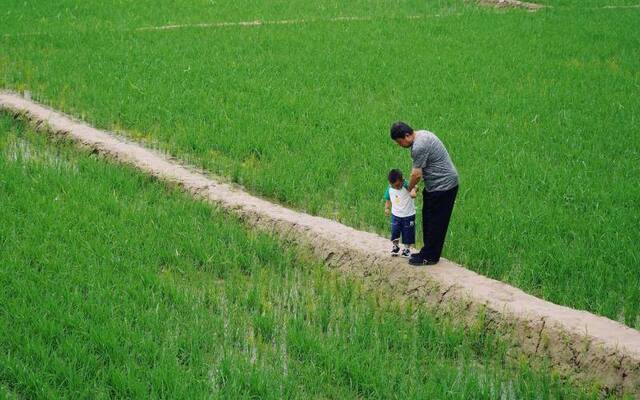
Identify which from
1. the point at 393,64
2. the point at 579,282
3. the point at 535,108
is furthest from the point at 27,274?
the point at 393,64

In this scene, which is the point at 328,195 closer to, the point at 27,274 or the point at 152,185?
the point at 152,185

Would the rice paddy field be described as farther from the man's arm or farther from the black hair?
the black hair

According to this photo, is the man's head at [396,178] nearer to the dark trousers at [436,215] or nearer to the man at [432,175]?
the man at [432,175]

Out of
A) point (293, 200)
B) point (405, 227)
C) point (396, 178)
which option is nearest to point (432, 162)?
point (396, 178)

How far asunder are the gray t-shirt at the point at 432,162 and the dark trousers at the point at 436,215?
0.12ft

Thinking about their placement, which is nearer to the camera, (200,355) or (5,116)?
(200,355)

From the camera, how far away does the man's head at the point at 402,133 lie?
4.22 meters

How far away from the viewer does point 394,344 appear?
157 inches

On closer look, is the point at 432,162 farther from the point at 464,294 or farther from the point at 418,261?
the point at 464,294

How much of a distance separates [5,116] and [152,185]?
2.54m

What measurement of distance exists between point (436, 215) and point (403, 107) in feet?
11.9

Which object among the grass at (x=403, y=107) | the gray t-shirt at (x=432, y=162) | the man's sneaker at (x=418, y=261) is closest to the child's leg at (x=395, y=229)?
the man's sneaker at (x=418, y=261)

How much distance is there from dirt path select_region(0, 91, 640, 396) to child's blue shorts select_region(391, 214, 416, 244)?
0.17 m

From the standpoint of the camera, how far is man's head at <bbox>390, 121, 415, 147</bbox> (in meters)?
4.22
